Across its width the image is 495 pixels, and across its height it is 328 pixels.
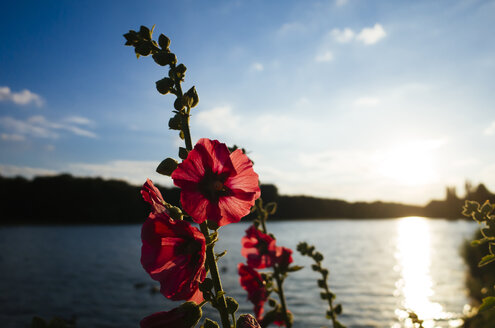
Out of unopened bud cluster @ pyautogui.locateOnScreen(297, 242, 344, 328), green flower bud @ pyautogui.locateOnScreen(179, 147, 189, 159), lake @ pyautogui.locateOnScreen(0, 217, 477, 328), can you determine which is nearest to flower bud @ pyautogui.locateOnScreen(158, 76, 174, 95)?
green flower bud @ pyautogui.locateOnScreen(179, 147, 189, 159)

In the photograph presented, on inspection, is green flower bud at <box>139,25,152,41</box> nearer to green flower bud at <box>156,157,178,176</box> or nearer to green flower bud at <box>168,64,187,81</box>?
green flower bud at <box>168,64,187,81</box>

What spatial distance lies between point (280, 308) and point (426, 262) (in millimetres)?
57665

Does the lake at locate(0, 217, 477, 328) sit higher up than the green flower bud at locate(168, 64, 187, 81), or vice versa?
the green flower bud at locate(168, 64, 187, 81)

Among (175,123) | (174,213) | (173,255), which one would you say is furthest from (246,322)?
(175,123)

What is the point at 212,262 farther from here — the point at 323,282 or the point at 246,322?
the point at 323,282

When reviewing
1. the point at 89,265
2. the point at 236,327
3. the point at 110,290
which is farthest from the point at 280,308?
the point at 89,265

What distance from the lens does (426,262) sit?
50500 mm

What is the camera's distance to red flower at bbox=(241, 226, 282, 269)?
2414 millimetres

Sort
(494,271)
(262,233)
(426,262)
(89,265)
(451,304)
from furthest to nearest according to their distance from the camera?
(426,262)
(89,265)
(451,304)
(494,271)
(262,233)

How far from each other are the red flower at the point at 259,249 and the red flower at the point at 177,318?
1.29m

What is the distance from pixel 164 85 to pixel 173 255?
696mm

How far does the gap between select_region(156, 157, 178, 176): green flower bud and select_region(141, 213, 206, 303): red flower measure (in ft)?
0.63

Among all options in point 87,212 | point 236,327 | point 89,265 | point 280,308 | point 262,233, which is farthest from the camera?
point 87,212

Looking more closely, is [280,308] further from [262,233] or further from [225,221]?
[225,221]
